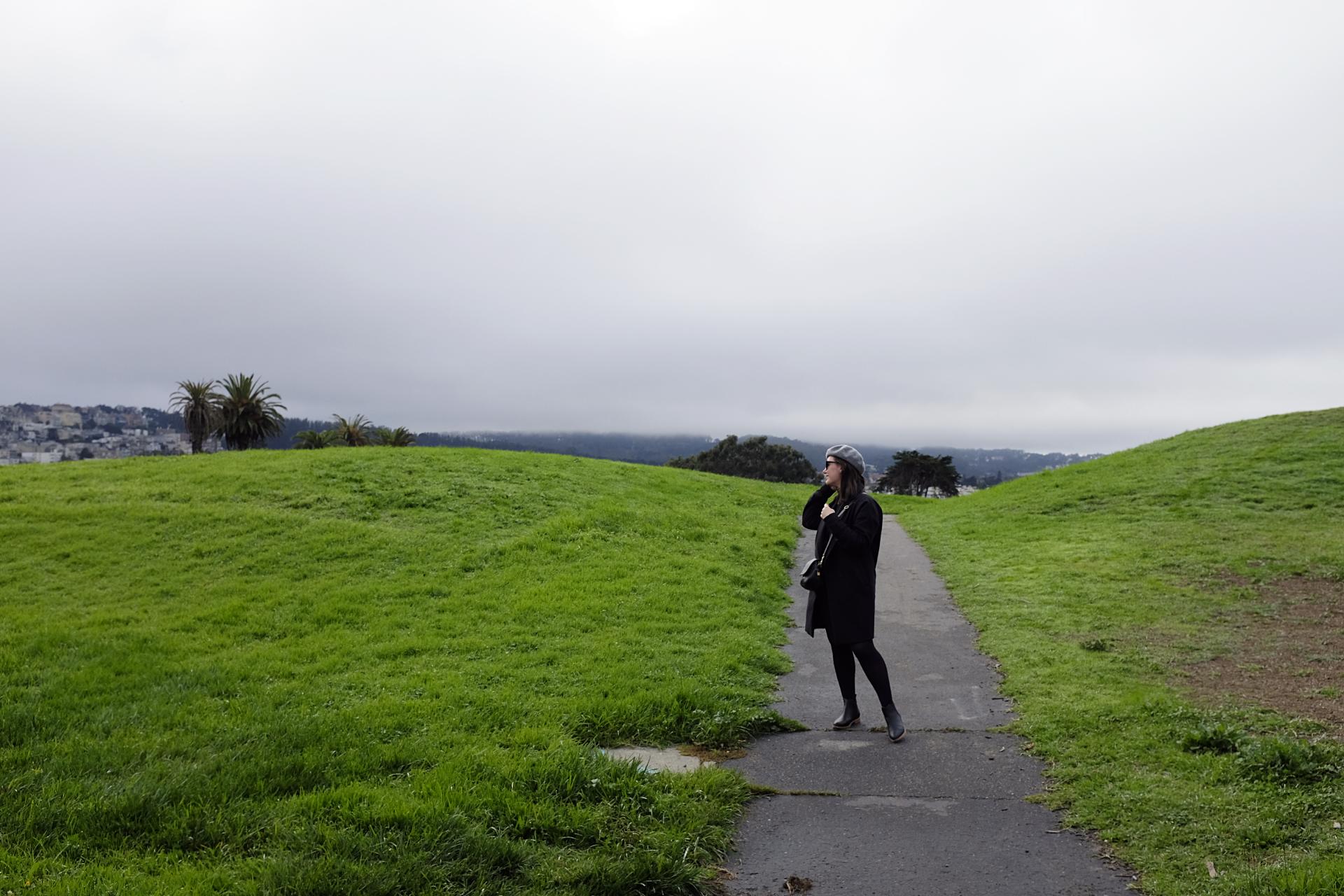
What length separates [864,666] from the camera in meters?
7.66

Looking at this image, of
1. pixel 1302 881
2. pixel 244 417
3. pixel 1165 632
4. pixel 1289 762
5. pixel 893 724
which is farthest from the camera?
pixel 244 417

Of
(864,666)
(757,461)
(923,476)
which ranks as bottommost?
(864,666)

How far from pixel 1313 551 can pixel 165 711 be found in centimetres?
2035

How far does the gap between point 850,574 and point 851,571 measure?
0.03 m

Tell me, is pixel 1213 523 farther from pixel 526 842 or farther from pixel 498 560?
pixel 526 842

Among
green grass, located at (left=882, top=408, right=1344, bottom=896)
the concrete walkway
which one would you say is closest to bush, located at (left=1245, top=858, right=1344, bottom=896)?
green grass, located at (left=882, top=408, right=1344, bottom=896)

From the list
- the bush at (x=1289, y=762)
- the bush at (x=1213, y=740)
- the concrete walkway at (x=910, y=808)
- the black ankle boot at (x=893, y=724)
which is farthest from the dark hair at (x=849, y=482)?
the bush at (x=1289, y=762)

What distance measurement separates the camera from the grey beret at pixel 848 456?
7.56 metres

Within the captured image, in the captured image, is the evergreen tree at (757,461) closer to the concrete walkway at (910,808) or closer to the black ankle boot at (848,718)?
the concrete walkway at (910,808)

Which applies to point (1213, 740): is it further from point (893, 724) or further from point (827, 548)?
point (827, 548)

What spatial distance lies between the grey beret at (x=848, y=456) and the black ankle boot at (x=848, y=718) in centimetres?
234

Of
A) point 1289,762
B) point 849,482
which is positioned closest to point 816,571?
point 849,482

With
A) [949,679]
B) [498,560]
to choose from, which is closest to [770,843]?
[949,679]

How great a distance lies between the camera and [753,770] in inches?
270
